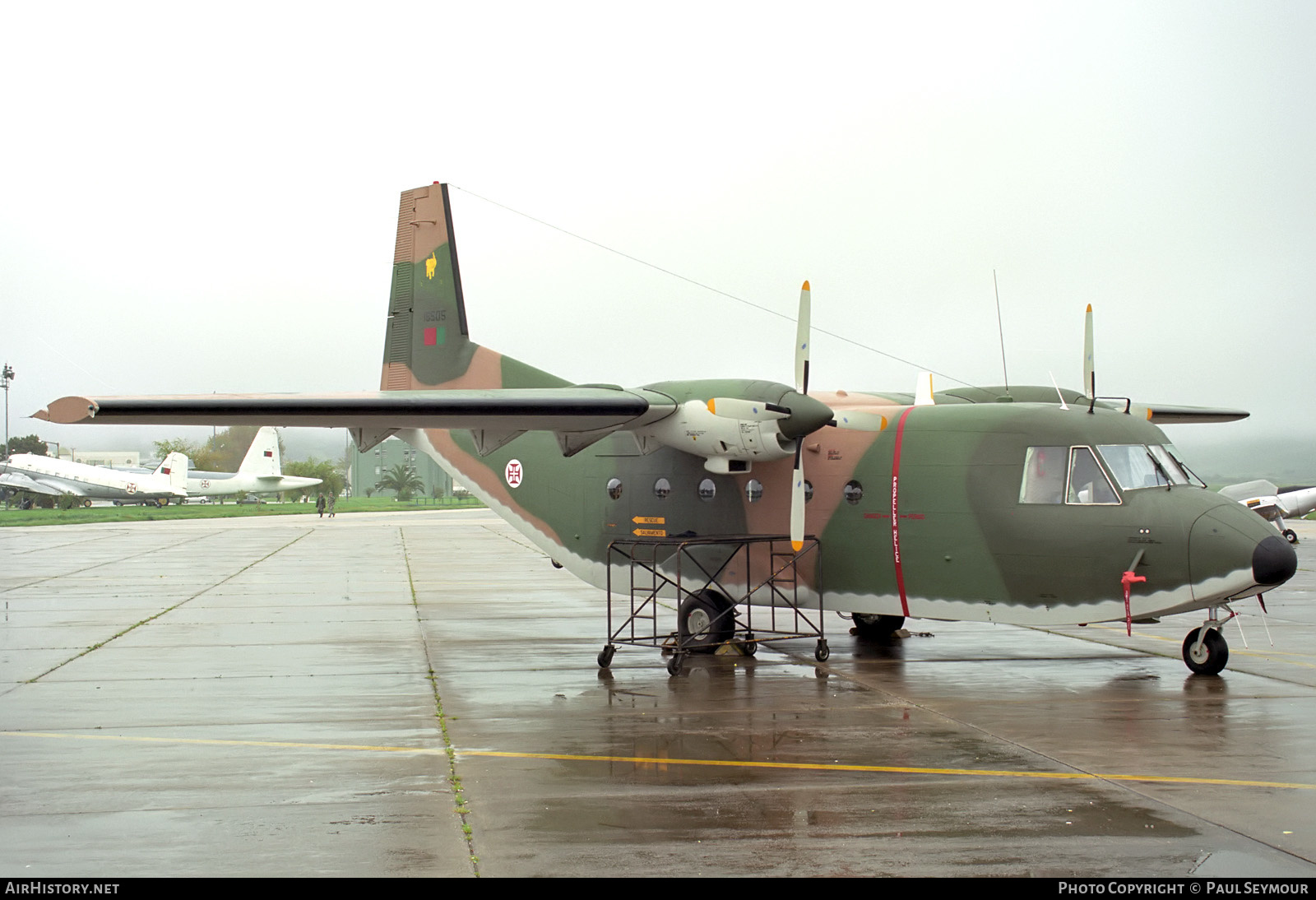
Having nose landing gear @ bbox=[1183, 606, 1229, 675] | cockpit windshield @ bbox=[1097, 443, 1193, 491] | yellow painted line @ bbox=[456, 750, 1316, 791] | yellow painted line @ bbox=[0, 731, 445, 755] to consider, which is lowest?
yellow painted line @ bbox=[0, 731, 445, 755]

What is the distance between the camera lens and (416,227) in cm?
1858

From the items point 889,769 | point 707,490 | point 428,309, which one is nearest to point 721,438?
point 707,490

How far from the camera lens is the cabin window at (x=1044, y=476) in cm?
1269

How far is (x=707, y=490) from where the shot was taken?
15.0 meters

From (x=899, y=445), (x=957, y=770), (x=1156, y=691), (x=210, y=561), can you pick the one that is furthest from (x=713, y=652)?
(x=210, y=561)

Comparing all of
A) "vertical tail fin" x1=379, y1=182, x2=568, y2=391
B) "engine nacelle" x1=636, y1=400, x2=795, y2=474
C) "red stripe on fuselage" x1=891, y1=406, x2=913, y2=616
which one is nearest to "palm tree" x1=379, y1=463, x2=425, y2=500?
"vertical tail fin" x1=379, y1=182, x2=568, y2=391

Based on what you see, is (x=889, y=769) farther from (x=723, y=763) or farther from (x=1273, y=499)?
(x=1273, y=499)

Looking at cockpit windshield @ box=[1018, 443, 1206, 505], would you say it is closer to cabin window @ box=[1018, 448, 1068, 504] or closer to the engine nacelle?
cabin window @ box=[1018, 448, 1068, 504]

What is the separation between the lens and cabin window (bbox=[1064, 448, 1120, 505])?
12359 mm

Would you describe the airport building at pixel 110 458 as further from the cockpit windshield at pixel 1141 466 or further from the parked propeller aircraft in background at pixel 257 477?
the cockpit windshield at pixel 1141 466

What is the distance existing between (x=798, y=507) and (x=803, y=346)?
1963 millimetres

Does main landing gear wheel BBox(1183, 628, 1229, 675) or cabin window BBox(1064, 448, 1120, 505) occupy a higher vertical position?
cabin window BBox(1064, 448, 1120, 505)

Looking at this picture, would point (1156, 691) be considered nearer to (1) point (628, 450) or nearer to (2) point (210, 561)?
(1) point (628, 450)

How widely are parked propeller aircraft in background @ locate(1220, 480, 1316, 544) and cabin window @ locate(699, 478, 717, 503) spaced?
22.3m
